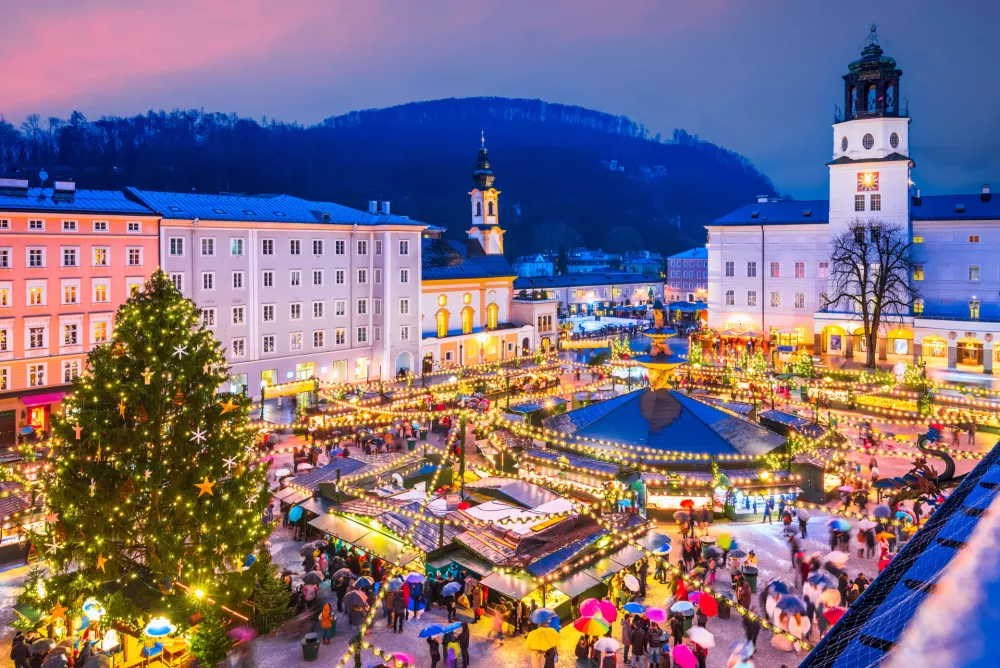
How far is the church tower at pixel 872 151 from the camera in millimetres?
54469

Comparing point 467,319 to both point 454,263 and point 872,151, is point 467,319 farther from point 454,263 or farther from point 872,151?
point 872,151

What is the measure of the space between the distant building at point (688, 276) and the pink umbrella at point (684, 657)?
98367mm

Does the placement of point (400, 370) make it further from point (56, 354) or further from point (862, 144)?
point (862, 144)

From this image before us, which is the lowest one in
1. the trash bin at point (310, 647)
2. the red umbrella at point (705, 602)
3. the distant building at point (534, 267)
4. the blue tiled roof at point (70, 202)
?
the trash bin at point (310, 647)

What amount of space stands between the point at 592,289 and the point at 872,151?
47561 mm

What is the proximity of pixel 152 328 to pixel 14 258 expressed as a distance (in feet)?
82.4

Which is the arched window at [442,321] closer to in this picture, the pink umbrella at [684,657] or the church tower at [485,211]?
the church tower at [485,211]

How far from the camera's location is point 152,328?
13.1 meters

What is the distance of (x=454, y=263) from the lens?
5581cm

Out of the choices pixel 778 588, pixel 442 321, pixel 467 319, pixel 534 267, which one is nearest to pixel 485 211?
pixel 467 319

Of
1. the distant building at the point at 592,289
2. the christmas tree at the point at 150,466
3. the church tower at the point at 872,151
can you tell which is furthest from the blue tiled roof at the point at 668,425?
the distant building at the point at 592,289

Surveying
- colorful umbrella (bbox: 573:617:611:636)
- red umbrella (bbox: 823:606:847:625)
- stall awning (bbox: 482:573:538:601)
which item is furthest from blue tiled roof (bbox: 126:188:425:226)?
red umbrella (bbox: 823:606:847:625)

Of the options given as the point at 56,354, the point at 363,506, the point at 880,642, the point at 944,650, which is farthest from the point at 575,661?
the point at 56,354

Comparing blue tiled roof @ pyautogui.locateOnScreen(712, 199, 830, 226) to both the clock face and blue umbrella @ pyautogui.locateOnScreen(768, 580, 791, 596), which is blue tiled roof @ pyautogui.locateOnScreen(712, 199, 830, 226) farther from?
blue umbrella @ pyautogui.locateOnScreen(768, 580, 791, 596)
